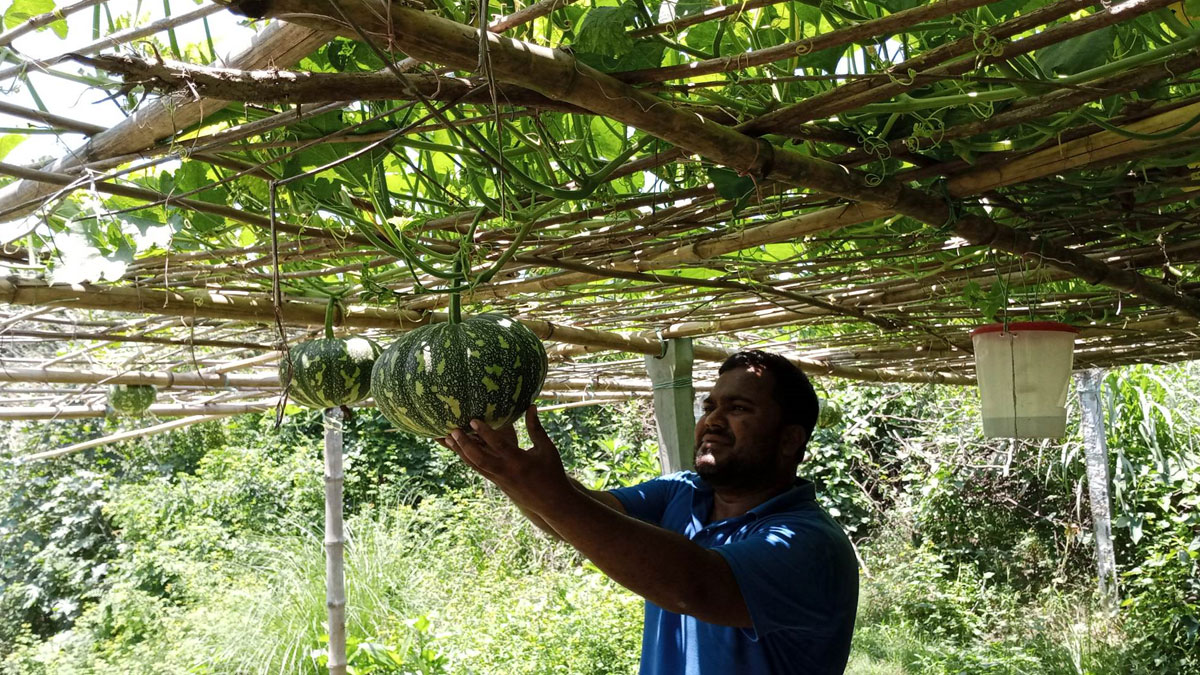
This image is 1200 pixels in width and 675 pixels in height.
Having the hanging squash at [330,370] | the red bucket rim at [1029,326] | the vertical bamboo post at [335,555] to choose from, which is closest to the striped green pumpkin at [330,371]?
the hanging squash at [330,370]

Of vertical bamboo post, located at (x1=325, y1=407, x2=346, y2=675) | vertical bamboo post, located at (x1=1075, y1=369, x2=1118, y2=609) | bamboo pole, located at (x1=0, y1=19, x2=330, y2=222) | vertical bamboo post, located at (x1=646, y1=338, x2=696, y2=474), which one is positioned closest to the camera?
bamboo pole, located at (x1=0, y1=19, x2=330, y2=222)

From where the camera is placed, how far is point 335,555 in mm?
5055

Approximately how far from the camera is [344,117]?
1.70m

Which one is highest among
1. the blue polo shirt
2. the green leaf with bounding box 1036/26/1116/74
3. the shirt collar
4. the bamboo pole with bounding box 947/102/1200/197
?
the green leaf with bounding box 1036/26/1116/74

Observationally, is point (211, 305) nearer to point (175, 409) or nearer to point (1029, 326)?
point (1029, 326)

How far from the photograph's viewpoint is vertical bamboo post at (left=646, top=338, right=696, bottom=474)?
3422mm

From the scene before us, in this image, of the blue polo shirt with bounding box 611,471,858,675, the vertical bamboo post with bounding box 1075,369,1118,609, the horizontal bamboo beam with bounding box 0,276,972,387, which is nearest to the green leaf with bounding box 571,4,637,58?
the blue polo shirt with bounding box 611,471,858,675

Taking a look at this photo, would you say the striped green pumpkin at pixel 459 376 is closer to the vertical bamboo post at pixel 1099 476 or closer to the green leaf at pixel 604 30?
the green leaf at pixel 604 30

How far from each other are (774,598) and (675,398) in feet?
5.88

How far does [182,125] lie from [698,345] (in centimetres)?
272

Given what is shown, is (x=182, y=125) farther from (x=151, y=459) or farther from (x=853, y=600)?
(x=151, y=459)

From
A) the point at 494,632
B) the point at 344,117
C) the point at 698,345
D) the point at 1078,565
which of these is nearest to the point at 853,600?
the point at 344,117

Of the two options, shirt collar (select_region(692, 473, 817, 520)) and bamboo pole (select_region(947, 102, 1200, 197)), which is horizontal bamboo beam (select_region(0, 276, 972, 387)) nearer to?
shirt collar (select_region(692, 473, 817, 520))

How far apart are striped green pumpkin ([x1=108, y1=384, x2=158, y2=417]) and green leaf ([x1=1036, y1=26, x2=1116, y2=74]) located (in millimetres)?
3272
